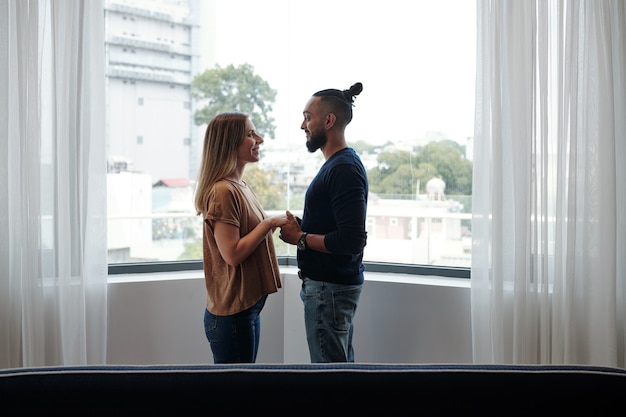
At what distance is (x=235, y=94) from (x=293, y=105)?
349mm

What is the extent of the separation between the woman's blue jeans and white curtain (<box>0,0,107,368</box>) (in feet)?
2.60

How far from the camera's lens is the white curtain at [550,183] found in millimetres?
2658

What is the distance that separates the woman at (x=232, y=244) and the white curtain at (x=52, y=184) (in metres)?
0.72

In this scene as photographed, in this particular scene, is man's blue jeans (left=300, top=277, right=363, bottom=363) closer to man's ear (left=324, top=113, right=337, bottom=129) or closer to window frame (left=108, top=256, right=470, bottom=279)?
man's ear (left=324, top=113, right=337, bottom=129)

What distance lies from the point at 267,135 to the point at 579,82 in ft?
5.67

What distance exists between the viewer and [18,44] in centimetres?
275

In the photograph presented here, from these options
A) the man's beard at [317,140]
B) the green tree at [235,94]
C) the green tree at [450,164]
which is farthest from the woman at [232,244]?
the green tree at [450,164]

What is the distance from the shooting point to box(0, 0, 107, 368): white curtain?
2756 mm

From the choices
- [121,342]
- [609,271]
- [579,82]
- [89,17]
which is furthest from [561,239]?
[89,17]

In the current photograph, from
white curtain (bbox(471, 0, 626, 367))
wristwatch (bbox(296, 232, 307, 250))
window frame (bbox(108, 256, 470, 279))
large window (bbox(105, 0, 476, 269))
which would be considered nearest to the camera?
wristwatch (bbox(296, 232, 307, 250))
